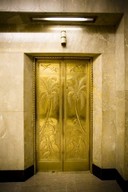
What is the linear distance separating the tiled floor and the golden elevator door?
0.22 m

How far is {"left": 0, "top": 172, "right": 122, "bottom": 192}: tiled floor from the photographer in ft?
10.8

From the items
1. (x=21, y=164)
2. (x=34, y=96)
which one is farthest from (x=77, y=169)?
(x=34, y=96)

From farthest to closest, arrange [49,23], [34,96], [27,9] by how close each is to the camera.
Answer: [34,96]
[49,23]
[27,9]

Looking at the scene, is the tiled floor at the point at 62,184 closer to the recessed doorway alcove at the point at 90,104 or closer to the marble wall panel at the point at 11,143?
the recessed doorway alcove at the point at 90,104

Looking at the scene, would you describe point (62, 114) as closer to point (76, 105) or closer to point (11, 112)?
point (76, 105)

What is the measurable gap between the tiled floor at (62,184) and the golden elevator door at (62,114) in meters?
0.22

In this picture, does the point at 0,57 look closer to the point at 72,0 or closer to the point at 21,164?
the point at 72,0

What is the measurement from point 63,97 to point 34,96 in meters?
0.62

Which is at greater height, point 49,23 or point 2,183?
point 49,23

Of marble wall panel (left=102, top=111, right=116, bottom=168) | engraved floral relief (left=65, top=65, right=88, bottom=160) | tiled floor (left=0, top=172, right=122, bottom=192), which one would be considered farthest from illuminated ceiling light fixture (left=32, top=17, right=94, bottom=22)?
tiled floor (left=0, top=172, right=122, bottom=192)

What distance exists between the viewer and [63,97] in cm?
393

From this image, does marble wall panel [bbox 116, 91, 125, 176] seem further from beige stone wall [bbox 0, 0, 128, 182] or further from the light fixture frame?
the light fixture frame

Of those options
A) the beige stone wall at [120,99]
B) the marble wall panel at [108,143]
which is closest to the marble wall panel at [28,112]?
the marble wall panel at [108,143]

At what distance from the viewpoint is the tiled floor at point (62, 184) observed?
331cm
